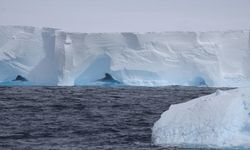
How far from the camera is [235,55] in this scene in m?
24.0

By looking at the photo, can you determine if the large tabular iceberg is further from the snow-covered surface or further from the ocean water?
the snow-covered surface

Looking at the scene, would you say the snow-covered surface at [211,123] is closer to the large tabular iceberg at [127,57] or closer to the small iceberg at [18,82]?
the large tabular iceberg at [127,57]

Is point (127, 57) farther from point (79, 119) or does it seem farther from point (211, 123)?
point (211, 123)

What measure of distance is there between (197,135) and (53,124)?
4.14m

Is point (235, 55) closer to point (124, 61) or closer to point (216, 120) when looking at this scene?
point (124, 61)

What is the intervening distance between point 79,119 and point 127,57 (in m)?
9.07

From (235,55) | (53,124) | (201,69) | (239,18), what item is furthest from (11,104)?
(239,18)

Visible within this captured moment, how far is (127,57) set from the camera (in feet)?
77.0

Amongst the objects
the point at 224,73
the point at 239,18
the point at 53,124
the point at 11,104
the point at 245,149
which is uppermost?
the point at 239,18

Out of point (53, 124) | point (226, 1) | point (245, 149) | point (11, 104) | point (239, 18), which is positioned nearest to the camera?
point (245, 149)

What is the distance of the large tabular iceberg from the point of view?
23406 millimetres

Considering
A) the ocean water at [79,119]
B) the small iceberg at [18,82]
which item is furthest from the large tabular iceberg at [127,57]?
the ocean water at [79,119]

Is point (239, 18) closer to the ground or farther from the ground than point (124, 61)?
farther from the ground

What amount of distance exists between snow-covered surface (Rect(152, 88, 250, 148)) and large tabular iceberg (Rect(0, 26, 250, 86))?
1234cm
